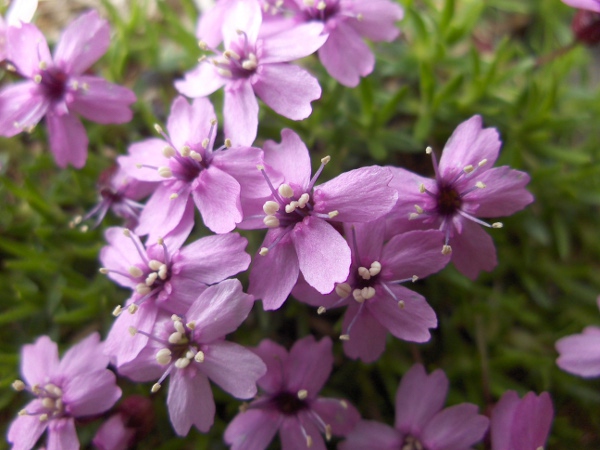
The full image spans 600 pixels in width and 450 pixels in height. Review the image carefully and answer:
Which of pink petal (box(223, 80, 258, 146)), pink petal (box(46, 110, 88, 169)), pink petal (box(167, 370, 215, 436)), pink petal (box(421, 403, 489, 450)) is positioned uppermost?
pink petal (box(223, 80, 258, 146))

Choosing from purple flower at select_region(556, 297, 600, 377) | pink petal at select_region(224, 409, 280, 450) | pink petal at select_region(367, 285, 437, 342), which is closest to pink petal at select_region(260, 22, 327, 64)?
pink petal at select_region(367, 285, 437, 342)

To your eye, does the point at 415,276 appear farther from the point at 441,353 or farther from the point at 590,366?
the point at 441,353

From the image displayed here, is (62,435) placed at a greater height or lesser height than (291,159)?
lesser

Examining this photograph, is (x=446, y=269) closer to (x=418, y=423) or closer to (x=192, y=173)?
(x=418, y=423)

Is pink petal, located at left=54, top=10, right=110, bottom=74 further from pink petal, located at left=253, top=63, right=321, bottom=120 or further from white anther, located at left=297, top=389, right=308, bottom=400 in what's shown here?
white anther, located at left=297, top=389, right=308, bottom=400

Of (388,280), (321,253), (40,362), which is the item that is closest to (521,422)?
(388,280)

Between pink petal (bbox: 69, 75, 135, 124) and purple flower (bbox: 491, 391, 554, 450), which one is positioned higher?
pink petal (bbox: 69, 75, 135, 124)
